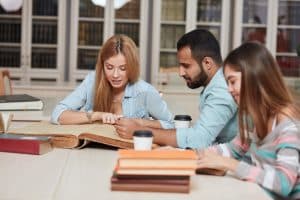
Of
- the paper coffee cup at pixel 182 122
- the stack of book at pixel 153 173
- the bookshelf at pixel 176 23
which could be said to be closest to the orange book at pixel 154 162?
the stack of book at pixel 153 173

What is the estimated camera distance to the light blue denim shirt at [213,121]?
1810mm

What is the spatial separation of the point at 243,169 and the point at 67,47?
4014 millimetres

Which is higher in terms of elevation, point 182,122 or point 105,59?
point 105,59

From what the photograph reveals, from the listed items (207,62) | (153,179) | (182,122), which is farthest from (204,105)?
(153,179)

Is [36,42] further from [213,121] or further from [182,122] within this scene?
[213,121]

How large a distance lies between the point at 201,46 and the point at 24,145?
87 cm

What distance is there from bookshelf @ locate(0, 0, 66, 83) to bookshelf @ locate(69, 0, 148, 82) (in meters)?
0.13

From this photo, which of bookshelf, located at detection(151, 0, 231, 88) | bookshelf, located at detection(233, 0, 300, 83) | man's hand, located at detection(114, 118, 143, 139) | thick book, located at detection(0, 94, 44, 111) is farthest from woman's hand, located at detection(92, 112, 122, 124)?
bookshelf, located at detection(233, 0, 300, 83)

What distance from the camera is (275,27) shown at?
512 cm

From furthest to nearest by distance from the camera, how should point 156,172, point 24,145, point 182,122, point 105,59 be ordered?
point 105,59 < point 182,122 < point 24,145 < point 156,172

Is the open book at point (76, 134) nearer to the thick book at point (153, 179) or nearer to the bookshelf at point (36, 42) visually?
the thick book at point (153, 179)

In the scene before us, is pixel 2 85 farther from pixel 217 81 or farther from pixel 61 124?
pixel 217 81

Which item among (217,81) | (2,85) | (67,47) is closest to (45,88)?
(67,47)

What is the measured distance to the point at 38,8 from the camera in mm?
5098
